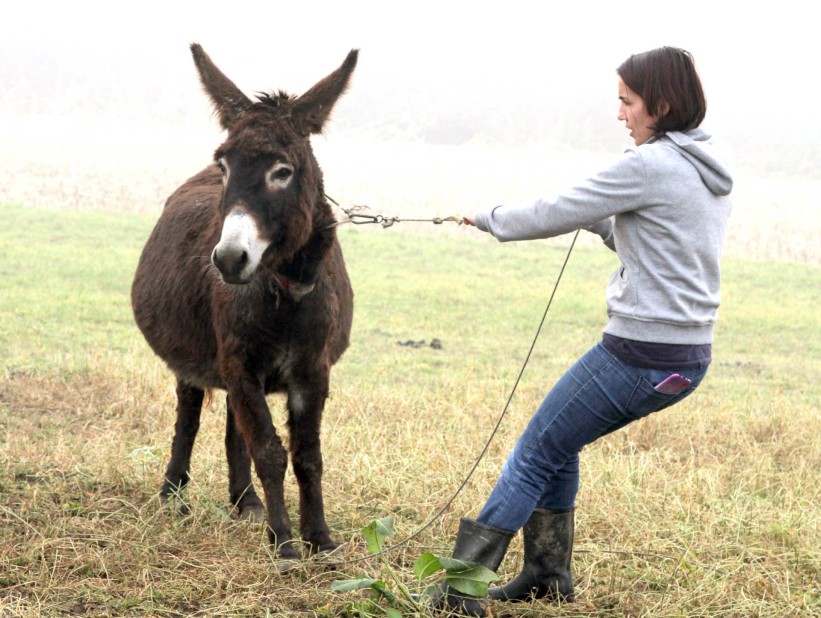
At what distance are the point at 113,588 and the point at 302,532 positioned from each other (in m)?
0.94

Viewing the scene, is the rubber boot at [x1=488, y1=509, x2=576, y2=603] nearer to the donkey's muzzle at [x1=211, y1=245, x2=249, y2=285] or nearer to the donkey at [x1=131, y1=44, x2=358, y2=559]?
the donkey at [x1=131, y1=44, x2=358, y2=559]

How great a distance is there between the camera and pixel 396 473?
5.35m

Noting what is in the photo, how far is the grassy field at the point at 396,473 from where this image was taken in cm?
394

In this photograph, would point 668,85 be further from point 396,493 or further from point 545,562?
point 396,493

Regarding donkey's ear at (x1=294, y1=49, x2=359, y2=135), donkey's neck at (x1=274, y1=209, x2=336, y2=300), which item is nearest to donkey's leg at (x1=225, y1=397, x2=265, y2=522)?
donkey's neck at (x1=274, y1=209, x2=336, y2=300)

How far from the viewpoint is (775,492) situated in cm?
575

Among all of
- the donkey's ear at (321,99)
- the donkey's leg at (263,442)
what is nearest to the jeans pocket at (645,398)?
the donkey's leg at (263,442)

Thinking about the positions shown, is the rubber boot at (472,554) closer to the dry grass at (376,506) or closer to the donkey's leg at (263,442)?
→ the dry grass at (376,506)

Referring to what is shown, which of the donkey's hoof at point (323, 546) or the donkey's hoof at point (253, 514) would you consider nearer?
the donkey's hoof at point (323, 546)

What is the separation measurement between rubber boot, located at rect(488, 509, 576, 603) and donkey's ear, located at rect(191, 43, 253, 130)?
2149 millimetres

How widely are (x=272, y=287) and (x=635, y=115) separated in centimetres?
174

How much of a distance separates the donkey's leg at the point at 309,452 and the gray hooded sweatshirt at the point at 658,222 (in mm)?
1411

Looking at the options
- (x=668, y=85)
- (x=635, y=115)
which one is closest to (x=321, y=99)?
(x=635, y=115)

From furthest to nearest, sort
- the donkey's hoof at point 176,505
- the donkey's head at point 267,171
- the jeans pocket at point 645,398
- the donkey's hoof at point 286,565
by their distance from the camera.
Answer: the donkey's hoof at point 176,505 < the donkey's hoof at point 286,565 < the donkey's head at point 267,171 < the jeans pocket at point 645,398
